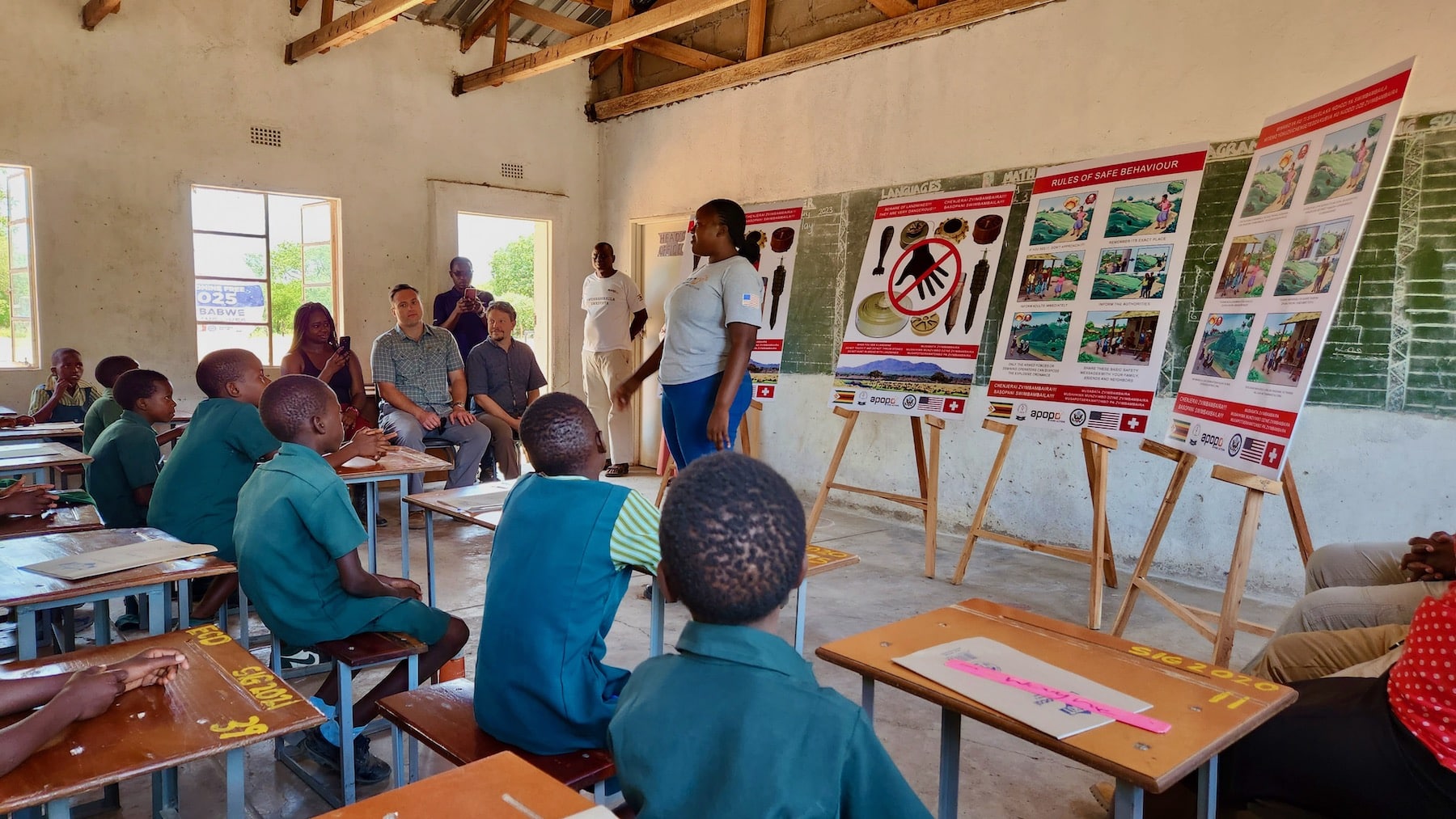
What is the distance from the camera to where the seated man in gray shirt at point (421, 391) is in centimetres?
521

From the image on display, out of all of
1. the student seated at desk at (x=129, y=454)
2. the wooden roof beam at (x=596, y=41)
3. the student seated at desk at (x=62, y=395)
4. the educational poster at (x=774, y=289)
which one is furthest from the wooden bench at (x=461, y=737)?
the student seated at desk at (x=62, y=395)

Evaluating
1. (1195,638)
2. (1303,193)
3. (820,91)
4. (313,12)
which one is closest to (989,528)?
(1195,638)

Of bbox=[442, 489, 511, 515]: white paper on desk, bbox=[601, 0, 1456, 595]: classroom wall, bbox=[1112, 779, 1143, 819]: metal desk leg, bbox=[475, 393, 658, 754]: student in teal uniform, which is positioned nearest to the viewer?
bbox=[1112, 779, 1143, 819]: metal desk leg

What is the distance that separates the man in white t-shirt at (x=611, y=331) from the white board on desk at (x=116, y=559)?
15.3 ft

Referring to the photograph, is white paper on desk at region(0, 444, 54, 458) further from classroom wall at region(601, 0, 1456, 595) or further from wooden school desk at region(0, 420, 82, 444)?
classroom wall at region(601, 0, 1456, 595)

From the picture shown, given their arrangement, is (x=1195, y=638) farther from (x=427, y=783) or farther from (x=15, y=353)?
(x=15, y=353)

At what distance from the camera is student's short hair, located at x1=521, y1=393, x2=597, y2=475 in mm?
1683

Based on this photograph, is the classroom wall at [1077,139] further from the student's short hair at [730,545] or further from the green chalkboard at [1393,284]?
the student's short hair at [730,545]

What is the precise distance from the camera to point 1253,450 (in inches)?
105

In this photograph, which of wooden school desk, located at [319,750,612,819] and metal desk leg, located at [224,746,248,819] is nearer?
wooden school desk, located at [319,750,612,819]

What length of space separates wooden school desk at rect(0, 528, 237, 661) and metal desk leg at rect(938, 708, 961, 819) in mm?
1529

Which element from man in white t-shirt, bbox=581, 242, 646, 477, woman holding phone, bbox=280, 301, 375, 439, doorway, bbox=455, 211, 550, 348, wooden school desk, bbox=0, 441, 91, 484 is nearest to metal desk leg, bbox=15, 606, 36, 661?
wooden school desk, bbox=0, 441, 91, 484

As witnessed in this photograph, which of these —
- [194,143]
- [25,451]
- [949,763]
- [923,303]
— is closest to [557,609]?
[949,763]

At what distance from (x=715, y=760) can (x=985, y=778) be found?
5.70 feet
